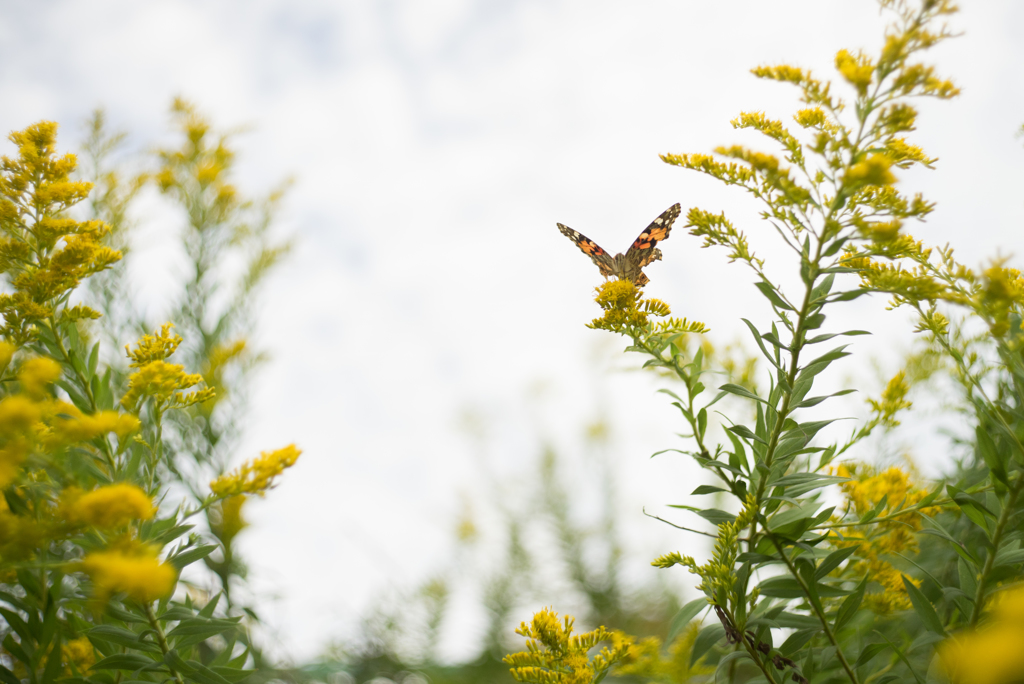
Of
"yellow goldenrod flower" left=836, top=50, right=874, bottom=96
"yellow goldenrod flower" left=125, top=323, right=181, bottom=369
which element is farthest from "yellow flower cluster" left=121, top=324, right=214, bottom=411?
"yellow goldenrod flower" left=836, top=50, right=874, bottom=96

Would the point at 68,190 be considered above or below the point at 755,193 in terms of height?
above

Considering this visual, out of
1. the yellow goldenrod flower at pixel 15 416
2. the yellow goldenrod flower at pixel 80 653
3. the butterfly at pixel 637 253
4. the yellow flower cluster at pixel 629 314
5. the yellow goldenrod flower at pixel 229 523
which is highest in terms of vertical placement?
the butterfly at pixel 637 253

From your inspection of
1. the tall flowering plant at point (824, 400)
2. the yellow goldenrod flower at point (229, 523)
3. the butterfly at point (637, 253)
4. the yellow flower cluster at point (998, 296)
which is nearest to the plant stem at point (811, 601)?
the tall flowering plant at point (824, 400)

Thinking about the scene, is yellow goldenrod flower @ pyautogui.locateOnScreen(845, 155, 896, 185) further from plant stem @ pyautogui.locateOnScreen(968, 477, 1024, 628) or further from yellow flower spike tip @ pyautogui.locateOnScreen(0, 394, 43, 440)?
yellow flower spike tip @ pyautogui.locateOnScreen(0, 394, 43, 440)

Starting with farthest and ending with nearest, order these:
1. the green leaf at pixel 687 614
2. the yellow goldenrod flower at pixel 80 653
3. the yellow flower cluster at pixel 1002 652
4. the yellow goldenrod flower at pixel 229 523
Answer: the yellow goldenrod flower at pixel 229 523, the yellow goldenrod flower at pixel 80 653, the green leaf at pixel 687 614, the yellow flower cluster at pixel 1002 652

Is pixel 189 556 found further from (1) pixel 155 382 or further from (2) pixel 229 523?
→ (2) pixel 229 523

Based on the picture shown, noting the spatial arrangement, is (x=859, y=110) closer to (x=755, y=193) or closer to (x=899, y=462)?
(x=755, y=193)

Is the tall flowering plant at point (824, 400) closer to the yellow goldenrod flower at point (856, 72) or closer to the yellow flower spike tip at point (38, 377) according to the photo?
the yellow goldenrod flower at point (856, 72)

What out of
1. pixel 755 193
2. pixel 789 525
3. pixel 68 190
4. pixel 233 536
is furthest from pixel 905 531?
pixel 233 536
